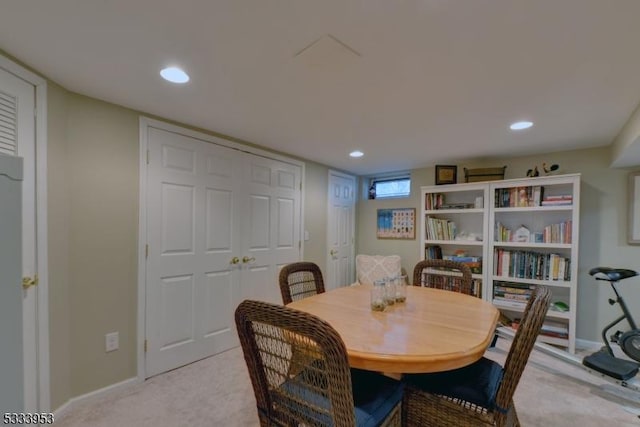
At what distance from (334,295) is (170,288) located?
1.46 metres

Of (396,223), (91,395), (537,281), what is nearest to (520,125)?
(537,281)

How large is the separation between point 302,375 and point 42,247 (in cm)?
180

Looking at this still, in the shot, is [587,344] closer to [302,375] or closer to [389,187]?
[389,187]

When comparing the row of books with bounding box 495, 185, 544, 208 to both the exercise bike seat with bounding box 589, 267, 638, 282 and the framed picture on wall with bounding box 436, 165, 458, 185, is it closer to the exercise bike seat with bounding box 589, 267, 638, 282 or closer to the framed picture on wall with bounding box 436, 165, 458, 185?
the framed picture on wall with bounding box 436, 165, 458, 185

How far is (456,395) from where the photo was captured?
1297mm

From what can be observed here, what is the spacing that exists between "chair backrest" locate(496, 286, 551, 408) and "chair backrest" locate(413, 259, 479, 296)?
3.58 feet

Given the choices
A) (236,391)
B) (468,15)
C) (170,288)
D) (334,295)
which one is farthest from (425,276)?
Result: (170,288)

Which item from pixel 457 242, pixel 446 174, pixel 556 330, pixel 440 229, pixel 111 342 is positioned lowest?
pixel 556 330

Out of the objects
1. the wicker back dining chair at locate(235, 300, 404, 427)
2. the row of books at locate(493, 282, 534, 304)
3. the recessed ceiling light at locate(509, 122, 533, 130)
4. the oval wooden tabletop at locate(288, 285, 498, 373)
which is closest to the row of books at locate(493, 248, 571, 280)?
the row of books at locate(493, 282, 534, 304)

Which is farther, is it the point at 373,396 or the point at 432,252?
the point at 432,252

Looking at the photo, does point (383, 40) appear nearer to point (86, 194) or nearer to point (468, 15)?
point (468, 15)

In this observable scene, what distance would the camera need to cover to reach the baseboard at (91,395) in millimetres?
1830

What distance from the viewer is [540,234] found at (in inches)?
124

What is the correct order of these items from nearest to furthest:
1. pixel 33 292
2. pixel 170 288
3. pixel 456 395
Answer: pixel 456 395
pixel 33 292
pixel 170 288
